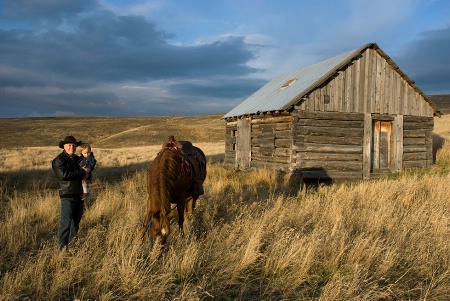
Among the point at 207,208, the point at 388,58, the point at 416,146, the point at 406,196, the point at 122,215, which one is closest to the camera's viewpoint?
the point at 122,215

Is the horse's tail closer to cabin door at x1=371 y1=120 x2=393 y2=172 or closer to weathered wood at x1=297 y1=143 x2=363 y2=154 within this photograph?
weathered wood at x1=297 y1=143 x2=363 y2=154

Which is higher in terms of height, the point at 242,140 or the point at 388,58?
the point at 388,58

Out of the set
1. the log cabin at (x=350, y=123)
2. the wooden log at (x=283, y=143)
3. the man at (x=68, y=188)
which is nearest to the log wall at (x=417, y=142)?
the log cabin at (x=350, y=123)

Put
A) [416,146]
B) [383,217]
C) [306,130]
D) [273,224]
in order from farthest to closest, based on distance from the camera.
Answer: [416,146]
[306,130]
[383,217]
[273,224]

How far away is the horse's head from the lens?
4547 mm

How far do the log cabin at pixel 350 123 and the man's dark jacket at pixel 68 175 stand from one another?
9120 millimetres

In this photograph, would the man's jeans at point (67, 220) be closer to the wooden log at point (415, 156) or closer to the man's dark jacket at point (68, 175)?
the man's dark jacket at point (68, 175)

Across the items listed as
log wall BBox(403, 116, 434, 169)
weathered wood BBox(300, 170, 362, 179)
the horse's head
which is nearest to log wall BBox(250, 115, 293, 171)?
weathered wood BBox(300, 170, 362, 179)

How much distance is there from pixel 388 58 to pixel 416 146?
3.93 meters

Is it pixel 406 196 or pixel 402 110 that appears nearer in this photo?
pixel 406 196

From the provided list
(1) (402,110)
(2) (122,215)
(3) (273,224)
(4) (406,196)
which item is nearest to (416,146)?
(1) (402,110)

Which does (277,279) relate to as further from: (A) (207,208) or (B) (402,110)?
(B) (402,110)

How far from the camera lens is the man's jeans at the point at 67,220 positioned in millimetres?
5219

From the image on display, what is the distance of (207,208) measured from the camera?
25.3ft
